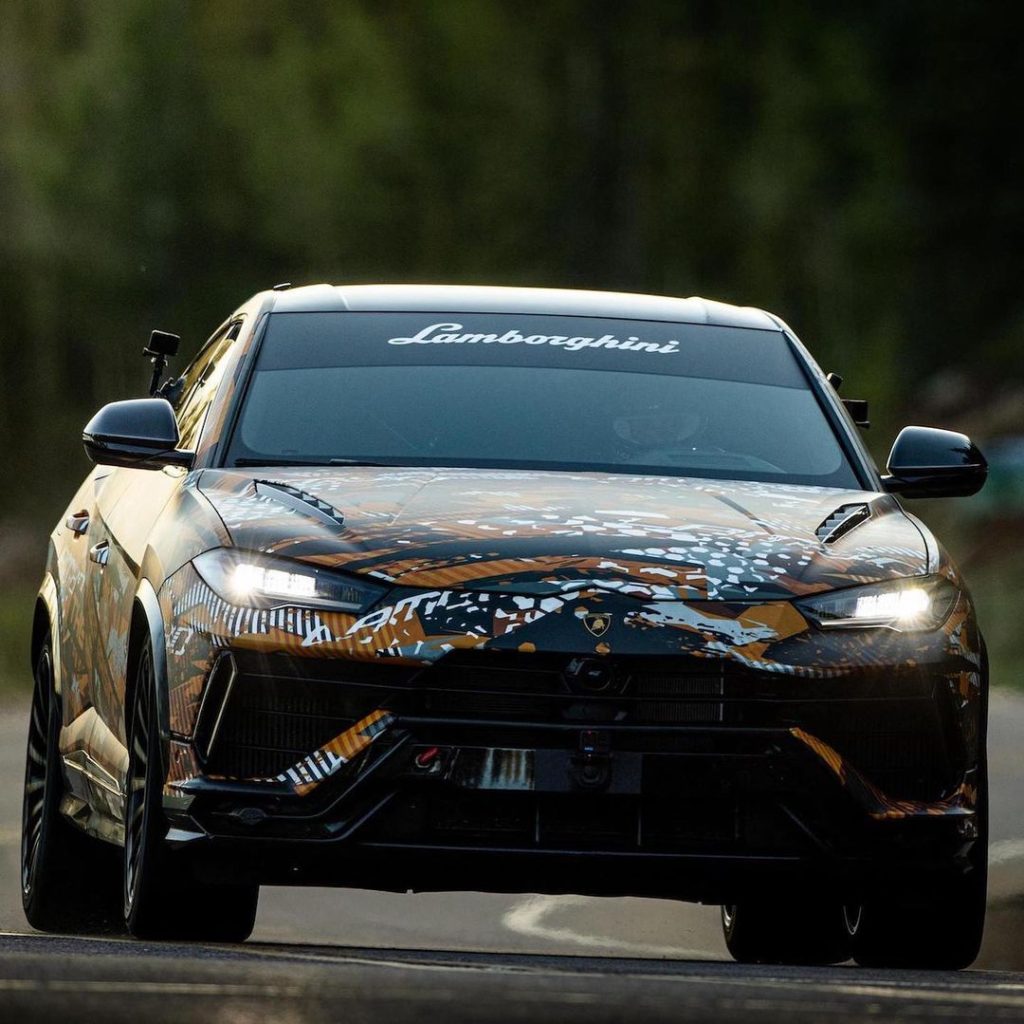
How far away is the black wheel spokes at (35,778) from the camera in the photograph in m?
8.09

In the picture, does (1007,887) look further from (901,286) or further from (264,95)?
(901,286)

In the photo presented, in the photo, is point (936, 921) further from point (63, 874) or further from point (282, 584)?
point (63, 874)

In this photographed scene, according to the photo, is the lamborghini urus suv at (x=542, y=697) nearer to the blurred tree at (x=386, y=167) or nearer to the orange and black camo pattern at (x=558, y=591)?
the orange and black camo pattern at (x=558, y=591)

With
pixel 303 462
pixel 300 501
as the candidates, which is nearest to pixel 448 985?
pixel 300 501

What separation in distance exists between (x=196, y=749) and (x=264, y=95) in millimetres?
37608

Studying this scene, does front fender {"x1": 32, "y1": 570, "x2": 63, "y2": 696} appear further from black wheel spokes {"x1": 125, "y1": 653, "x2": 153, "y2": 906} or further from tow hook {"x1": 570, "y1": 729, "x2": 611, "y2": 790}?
tow hook {"x1": 570, "y1": 729, "x2": 611, "y2": 790}

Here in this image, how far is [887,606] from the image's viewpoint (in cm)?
611

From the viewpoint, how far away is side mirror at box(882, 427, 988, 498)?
7379mm

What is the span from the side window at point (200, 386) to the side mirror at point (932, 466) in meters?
1.81

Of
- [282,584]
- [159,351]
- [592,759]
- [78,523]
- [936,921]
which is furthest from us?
[159,351]

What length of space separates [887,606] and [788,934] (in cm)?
210

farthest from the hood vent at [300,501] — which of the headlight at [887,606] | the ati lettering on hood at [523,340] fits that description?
the ati lettering on hood at [523,340]

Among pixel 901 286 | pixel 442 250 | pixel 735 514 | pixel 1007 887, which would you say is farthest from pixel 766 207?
pixel 735 514

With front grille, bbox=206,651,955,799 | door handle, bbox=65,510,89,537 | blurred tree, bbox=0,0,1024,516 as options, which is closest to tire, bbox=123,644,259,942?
front grille, bbox=206,651,955,799
